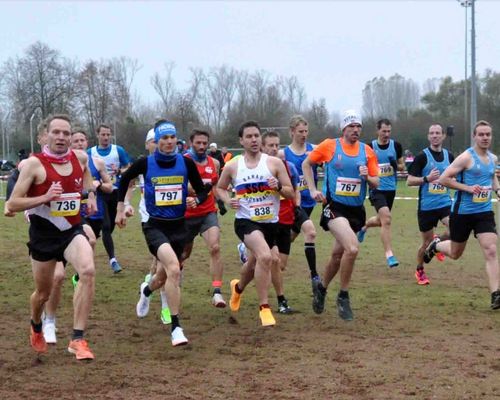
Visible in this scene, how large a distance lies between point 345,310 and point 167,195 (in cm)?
242

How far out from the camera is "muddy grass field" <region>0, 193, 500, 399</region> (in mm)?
5699

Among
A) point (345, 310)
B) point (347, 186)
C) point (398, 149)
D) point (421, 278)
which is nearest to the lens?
point (345, 310)

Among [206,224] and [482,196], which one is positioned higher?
[482,196]

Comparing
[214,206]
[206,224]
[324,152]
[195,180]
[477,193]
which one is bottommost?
[206,224]

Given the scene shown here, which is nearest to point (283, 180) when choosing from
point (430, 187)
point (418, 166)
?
point (418, 166)

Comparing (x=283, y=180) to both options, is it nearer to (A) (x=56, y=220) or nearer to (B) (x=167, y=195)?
(B) (x=167, y=195)

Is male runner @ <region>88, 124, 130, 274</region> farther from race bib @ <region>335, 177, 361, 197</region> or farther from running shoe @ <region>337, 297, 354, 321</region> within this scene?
running shoe @ <region>337, 297, 354, 321</region>

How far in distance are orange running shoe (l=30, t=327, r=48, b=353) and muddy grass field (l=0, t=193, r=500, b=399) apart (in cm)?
9

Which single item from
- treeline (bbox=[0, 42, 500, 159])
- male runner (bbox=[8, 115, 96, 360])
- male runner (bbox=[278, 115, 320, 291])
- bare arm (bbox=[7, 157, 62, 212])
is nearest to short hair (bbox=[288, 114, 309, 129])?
male runner (bbox=[278, 115, 320, 291])

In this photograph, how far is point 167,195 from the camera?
7406 millimetres

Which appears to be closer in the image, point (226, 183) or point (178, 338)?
point (178, 338)

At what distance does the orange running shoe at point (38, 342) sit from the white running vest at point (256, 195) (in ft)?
8.04

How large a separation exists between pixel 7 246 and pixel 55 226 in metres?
10.0

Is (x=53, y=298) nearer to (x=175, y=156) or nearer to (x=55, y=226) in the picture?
(x=55, y=226)
